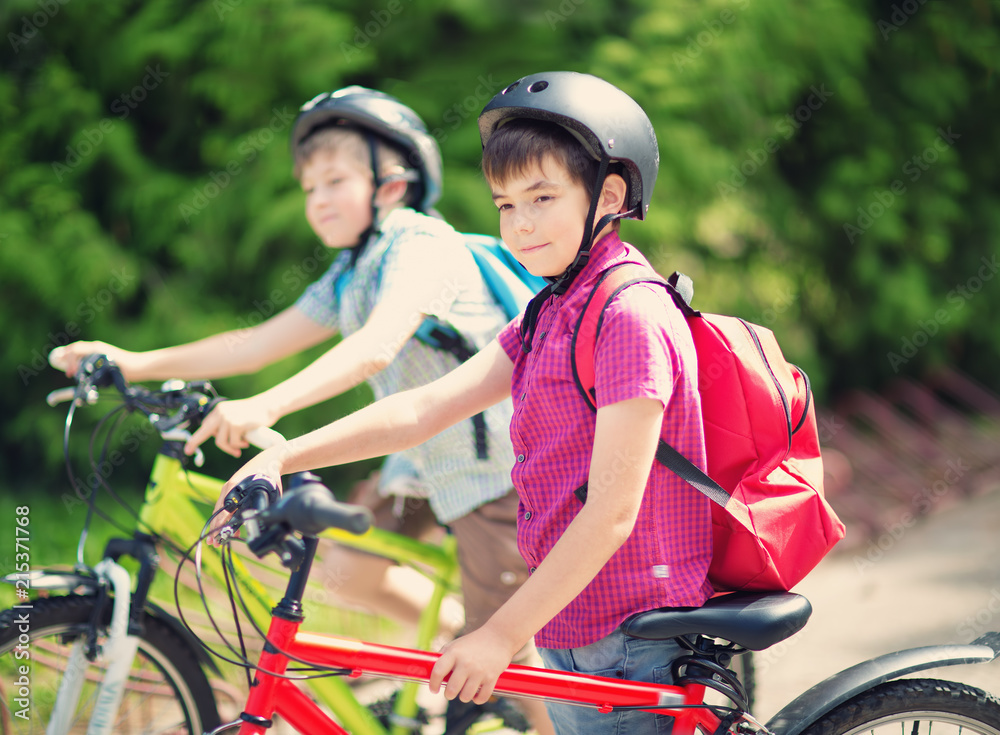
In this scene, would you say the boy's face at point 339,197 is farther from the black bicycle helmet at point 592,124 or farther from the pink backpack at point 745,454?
the pink backpack at point 745,454

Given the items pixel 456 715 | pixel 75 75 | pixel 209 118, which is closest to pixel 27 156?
pixel 75 75

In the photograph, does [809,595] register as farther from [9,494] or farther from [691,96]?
[9,494]

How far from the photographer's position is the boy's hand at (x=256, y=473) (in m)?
1.52

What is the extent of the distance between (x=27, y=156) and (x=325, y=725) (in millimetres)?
4754

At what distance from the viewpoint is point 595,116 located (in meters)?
1.57

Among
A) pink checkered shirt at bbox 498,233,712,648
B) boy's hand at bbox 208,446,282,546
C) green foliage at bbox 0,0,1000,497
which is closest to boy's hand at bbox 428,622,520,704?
pink checkered shirt at bbox 498,233,712,648

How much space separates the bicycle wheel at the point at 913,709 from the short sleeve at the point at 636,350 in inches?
28.5

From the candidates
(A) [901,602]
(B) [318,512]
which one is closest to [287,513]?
(B) [318,512]

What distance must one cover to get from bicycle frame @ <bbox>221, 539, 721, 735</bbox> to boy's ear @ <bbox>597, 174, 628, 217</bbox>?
785mm

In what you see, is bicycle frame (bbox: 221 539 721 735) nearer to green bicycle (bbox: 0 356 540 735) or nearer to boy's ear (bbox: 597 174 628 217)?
green bicycle (bbox: 0 356 540 735)

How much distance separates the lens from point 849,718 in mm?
1640

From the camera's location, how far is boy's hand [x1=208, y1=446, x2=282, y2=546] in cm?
152

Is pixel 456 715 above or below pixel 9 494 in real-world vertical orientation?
below

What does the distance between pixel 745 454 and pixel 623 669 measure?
443 mm
